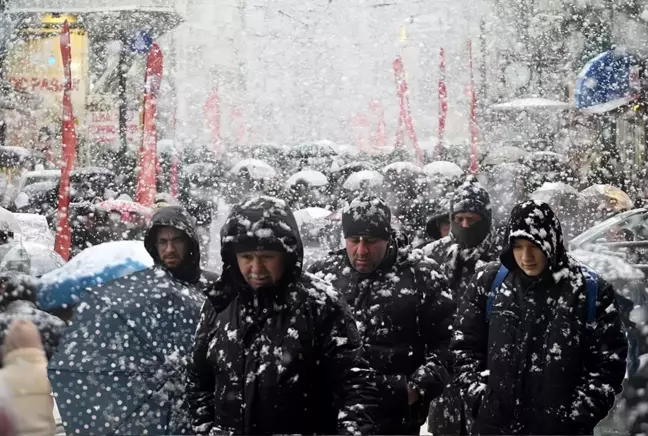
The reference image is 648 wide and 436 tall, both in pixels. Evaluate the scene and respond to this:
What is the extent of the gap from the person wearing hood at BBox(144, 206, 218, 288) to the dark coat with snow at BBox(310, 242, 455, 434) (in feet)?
1.86

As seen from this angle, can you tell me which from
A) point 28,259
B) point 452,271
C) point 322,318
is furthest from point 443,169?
point 322,318

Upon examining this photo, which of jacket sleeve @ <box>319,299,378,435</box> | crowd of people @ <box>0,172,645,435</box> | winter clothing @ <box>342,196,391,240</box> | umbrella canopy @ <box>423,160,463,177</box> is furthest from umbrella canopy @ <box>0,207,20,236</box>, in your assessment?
umbrella canopy @ <box>423,160,463,177</box>

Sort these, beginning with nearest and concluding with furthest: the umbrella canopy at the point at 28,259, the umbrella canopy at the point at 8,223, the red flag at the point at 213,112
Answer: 1. the umbrella canopy at the point at 28,259
2. the umbrella canopy at the point at 8,223
3. the red flag at the point at 213,112

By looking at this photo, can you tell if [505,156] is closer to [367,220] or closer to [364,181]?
[364,181]

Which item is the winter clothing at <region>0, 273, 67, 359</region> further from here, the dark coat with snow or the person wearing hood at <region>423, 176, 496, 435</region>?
the person wearing hood at <region>423, 176, 496, 435</region>

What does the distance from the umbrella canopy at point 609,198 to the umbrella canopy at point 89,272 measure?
34.2 ft

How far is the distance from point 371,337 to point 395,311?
14cm

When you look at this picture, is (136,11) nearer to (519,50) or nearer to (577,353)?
(519,50)

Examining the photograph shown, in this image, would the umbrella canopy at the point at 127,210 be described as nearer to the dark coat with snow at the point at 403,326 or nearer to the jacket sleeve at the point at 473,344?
the dark coat with snow at the point at 403,326

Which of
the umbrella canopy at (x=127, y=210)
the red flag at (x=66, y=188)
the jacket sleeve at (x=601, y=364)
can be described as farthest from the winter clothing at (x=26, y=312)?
the umbrella canopy at (x=127, y=210)

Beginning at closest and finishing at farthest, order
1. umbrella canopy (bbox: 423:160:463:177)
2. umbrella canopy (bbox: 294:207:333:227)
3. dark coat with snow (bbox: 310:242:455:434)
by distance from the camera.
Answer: dark coat with snow (bbox: 310:242:455:434) → umbrella canopy (bbox: 294:207:333:227) → umbrella canopy (bbox: 423:160:463:177)

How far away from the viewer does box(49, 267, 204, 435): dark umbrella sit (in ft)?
12.2

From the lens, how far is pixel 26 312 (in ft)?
15.0

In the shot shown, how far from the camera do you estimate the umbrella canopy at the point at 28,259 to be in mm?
5570
